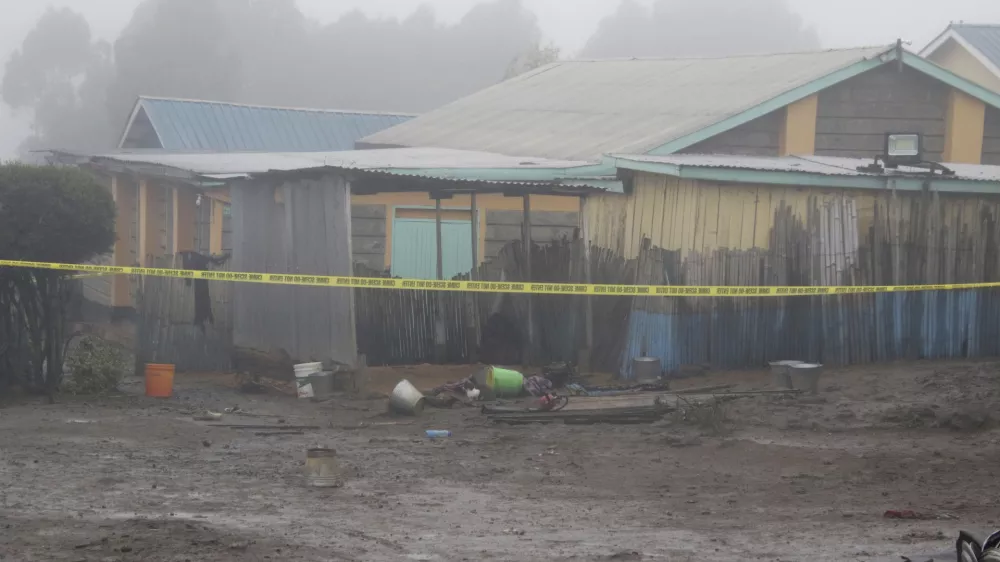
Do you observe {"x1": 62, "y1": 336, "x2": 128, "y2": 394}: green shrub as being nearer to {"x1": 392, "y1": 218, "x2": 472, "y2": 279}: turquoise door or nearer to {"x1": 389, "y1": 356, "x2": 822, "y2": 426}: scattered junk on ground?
{"x1": 389, "y1": 356, "x2": 822, "y2": 426}: scattered junk on ground

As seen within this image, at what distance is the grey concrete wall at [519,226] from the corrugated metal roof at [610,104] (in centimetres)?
105

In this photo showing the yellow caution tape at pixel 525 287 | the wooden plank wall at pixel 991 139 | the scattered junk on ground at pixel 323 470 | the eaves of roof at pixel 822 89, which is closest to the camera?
the scattered junk on ground at pixel 323 470

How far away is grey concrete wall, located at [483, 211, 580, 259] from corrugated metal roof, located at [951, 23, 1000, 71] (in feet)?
43.9

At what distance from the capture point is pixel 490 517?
8.35 m

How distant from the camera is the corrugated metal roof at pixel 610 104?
63.3 feet

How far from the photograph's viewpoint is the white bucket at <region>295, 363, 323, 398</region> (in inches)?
591

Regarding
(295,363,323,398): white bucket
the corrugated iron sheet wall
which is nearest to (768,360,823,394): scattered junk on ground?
the corrugated iron sheet wall

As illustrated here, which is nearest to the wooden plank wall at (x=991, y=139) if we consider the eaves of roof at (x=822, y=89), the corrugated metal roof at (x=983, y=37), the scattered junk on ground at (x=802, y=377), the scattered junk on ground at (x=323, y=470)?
the eaves of roof at (x=822, y=89)

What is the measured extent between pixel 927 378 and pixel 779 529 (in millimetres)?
6397

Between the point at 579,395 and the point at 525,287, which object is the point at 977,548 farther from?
the point at 525,287

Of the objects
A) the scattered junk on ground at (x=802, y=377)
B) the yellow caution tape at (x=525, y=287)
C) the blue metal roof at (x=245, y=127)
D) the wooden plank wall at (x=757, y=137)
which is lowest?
the scattered junk on ground at (x=802, y=377)

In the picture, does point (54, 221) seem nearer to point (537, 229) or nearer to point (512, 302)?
point (512, 302)

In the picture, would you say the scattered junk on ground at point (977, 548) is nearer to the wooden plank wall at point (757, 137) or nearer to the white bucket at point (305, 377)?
the white bucket at point (305, 377)

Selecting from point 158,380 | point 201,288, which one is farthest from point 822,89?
point 158,380
